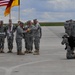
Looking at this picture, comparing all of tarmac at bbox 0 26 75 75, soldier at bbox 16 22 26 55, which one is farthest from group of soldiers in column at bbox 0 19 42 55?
tarmac at bbox 0 26 75 75

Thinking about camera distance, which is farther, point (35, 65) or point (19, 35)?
point (19, 35)

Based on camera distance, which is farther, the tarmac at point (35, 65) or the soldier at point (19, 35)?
the soldier at point (19, 35)

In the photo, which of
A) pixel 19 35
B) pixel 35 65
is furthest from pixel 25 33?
pixel 35 65

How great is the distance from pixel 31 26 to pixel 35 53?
1.35 metres

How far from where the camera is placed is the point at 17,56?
18016mm

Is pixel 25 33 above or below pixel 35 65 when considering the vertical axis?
above

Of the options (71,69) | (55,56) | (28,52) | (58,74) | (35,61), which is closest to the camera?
(58,74)

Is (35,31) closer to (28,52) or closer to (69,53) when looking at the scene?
(28,52)

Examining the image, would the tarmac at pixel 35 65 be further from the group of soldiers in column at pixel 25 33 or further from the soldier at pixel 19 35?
the group of soldiers in column at pixel 25 33

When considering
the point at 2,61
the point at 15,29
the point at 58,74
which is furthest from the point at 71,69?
the point at 15,29

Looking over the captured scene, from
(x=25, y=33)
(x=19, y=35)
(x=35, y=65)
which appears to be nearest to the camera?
(x=35, y=65)

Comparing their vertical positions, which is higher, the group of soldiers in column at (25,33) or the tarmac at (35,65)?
the group of soldiers in column at (25,33)

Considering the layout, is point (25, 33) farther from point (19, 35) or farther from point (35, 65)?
point (35, 65)

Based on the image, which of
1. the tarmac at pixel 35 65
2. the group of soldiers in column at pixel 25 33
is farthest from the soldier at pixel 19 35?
the tarmac at pixel 35 65
